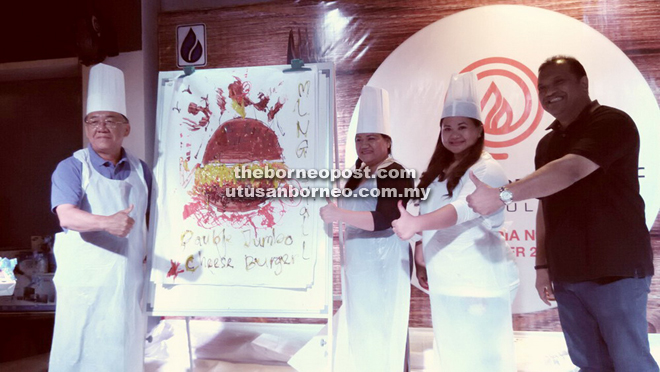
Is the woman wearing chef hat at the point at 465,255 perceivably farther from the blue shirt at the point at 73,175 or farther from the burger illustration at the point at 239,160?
the blue shirt at the point at 73,175

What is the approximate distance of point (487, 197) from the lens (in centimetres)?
156

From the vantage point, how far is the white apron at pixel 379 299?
190 cm

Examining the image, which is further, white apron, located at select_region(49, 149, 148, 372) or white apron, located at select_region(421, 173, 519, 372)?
white apron, located at select_region(49, 149, 148, 372)

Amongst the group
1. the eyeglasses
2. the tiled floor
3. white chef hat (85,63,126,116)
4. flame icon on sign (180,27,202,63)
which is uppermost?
flame icon on sign (180,27,202,63)

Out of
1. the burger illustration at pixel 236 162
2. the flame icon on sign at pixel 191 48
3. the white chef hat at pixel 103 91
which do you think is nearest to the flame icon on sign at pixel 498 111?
the burger illustration at pixel 236 162

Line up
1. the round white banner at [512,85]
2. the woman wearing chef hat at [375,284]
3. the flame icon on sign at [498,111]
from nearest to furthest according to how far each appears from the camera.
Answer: the woman wearing chef hat at [375,284] < the round white banner at [512,85] < the flame icon on sign at [498,111]

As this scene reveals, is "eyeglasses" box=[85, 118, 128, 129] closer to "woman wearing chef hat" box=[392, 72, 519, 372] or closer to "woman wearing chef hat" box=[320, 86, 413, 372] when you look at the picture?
"woman wearing chef hat" box=[320, 86, 413, 372]

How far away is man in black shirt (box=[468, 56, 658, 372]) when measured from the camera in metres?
1.57

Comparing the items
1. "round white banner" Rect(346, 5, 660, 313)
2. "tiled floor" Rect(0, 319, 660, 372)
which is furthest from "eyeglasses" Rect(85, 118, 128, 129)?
"tiled floor" Rect(0, 319, 660, 372)

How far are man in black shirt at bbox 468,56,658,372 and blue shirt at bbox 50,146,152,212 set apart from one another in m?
1.41

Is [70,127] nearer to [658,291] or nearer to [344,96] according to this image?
[344,96]

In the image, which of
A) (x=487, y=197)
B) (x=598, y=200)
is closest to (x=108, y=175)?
(x=487, y=197)

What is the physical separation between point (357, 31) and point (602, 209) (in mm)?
1636

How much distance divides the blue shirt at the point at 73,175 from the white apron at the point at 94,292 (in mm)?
21
